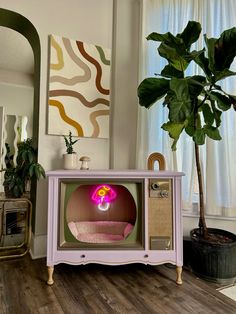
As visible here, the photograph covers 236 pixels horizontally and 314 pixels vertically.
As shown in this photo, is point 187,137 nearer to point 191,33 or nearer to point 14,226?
point 191,33

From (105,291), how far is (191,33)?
1.92m

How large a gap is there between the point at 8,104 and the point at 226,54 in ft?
13.1

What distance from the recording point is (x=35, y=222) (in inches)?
78.7

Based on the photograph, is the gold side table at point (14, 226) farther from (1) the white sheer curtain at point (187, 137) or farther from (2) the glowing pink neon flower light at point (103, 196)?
(1) the white sheer curtain at point (187, 137)

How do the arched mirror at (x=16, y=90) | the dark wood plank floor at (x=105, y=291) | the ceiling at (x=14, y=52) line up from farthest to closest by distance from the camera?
the arched mirror at (x=16, y=90) → the ceiling at (x=14, y=52) → the dark wood plank floor at (x=105, y=291)

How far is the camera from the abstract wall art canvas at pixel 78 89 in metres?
2.02

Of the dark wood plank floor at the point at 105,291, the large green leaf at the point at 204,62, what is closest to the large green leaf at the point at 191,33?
the large green leaf at the point at 204,62

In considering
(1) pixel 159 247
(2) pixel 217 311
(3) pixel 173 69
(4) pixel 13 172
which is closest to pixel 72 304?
(1) pixel 159 247

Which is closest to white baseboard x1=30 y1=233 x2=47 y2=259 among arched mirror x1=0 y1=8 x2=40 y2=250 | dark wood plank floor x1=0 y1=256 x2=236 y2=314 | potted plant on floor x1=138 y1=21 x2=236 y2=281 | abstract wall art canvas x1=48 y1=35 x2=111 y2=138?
dark wood plank floor x1=0 y1=256 x2=236 y2=314

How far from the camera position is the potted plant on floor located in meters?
1.49

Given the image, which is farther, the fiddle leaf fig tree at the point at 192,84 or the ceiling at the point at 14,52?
the ceiling at the point at 14,52

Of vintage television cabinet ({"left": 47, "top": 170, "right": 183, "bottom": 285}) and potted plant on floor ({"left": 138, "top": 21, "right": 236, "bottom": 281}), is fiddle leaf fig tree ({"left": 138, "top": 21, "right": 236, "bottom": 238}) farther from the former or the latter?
vintage television cabinet ({"left": 47, "top": 170, "right": 183, "bottom": 285})

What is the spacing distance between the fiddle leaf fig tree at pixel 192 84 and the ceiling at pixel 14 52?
2495 mm

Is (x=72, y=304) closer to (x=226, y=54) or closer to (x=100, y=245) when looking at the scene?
(x=100, y=245)
